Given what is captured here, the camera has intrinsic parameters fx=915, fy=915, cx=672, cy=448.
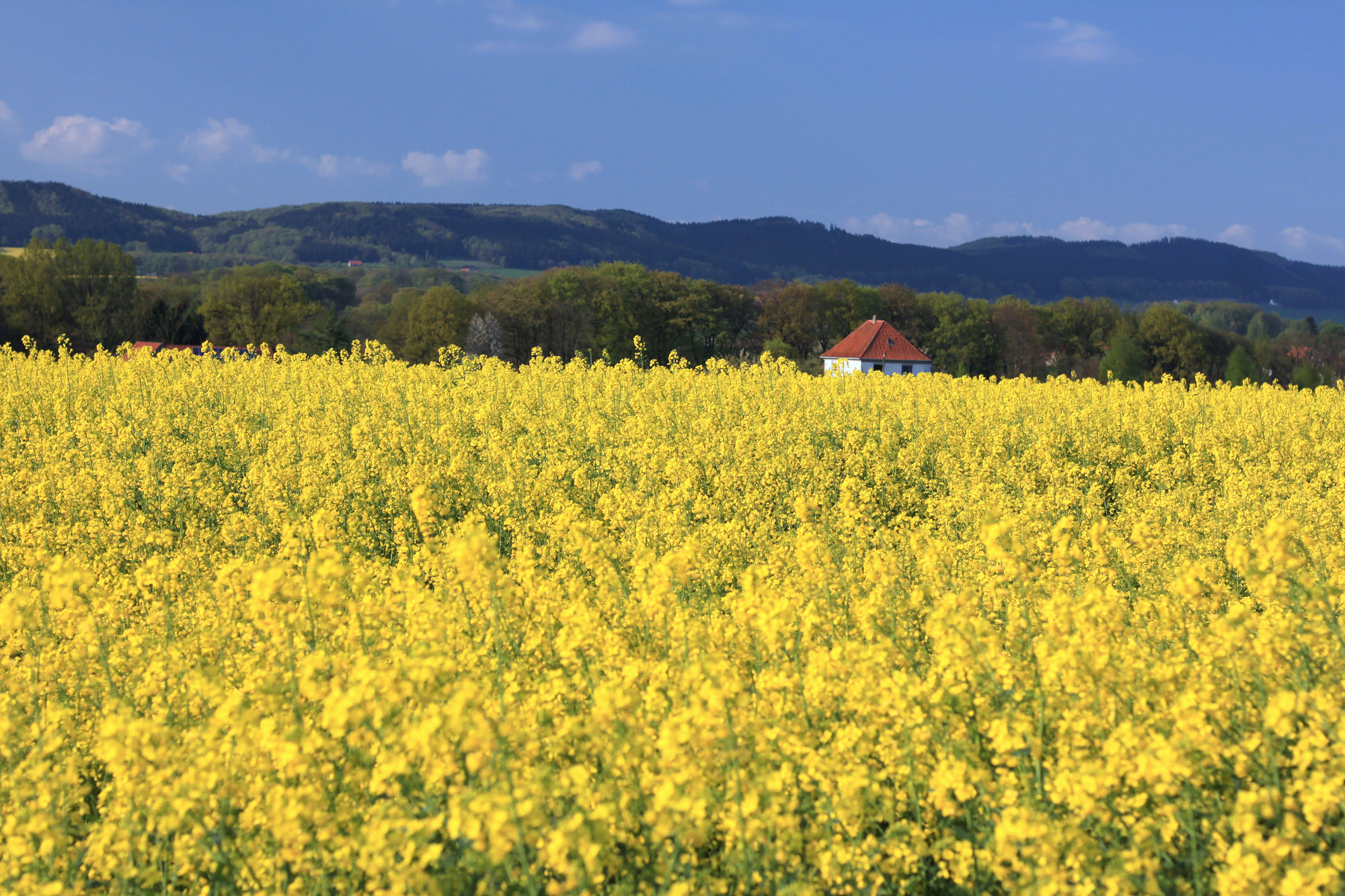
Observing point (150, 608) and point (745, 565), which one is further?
point (745, 565)

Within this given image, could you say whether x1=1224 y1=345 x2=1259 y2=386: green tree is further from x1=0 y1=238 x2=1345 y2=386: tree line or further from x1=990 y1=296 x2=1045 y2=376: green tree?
x1=990 y1=296 x2=1045 y2=376: green tree

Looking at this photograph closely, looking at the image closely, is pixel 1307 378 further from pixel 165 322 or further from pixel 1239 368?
pixel 165 322

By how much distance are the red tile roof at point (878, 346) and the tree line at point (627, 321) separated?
A: 17.6 feet

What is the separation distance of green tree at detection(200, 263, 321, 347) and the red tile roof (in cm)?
4130

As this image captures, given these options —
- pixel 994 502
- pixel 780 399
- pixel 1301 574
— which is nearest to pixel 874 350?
pixel 780 399

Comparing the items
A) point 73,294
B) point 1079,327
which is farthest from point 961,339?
point 73,294

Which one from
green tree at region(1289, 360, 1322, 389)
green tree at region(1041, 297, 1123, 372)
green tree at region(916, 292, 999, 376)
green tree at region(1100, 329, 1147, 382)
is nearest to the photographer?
green tree at region(1289, 360, 1322, 389)

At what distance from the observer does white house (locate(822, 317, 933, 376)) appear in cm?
6912

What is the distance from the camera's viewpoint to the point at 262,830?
368 cm

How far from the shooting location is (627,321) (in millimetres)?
72000

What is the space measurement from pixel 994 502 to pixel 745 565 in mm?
3129

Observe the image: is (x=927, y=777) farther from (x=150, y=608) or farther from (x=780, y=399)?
(x=780, y=399)

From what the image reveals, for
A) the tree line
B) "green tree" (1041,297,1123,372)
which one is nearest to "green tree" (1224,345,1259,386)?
the tree line

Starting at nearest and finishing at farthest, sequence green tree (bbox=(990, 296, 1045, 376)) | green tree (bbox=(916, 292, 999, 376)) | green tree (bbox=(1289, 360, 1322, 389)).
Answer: green tree (bbox=(1289, 360, 1322, 389))
green tree (bbox=(916, 292, 999, 376))
green tree (bbox=(990, 296, 1045, 376))
